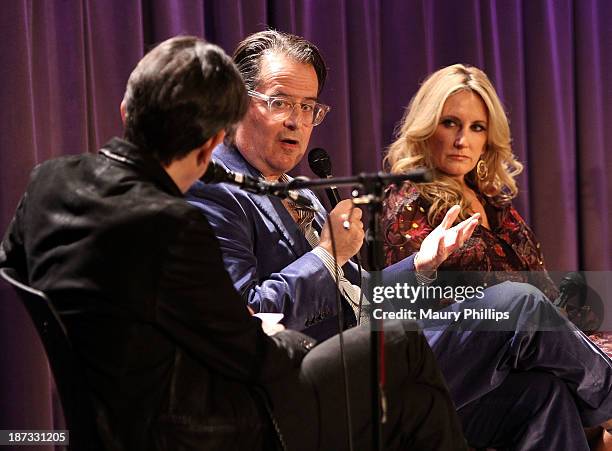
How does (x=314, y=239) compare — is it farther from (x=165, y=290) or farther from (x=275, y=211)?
(x=165, y=290)

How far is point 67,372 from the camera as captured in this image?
52.4 inches

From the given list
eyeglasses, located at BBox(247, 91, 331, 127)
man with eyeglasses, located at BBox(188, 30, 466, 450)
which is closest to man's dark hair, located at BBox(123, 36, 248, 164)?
man with eyeglasses, located at BBox(188, 30, 466, 450)

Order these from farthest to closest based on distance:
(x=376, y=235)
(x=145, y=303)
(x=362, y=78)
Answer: (x=362, y=78) < (x=376, y=235) < (x=145, y=303)

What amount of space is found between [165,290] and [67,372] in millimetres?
206

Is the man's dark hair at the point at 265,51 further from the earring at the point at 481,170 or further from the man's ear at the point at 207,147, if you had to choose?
the man's ear at the point at 207,147

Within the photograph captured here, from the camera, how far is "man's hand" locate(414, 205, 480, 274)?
7.30 feet

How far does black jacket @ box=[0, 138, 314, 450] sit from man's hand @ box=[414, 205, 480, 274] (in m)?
0.95

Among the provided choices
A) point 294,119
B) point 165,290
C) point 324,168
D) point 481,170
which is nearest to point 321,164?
point 324,168

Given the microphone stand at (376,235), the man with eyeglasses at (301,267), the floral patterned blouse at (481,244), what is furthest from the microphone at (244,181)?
the floral patterned blouse at (481,244)

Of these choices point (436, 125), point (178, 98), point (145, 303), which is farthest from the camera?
point (436, 125)

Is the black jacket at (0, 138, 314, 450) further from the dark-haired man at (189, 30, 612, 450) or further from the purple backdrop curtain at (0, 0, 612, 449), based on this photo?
the purple backdrop curtain at (0, 0, 612, 449)

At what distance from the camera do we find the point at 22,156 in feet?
7.54

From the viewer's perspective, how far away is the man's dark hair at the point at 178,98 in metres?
1.39

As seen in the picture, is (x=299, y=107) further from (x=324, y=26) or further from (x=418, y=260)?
(x=324, y=26)
